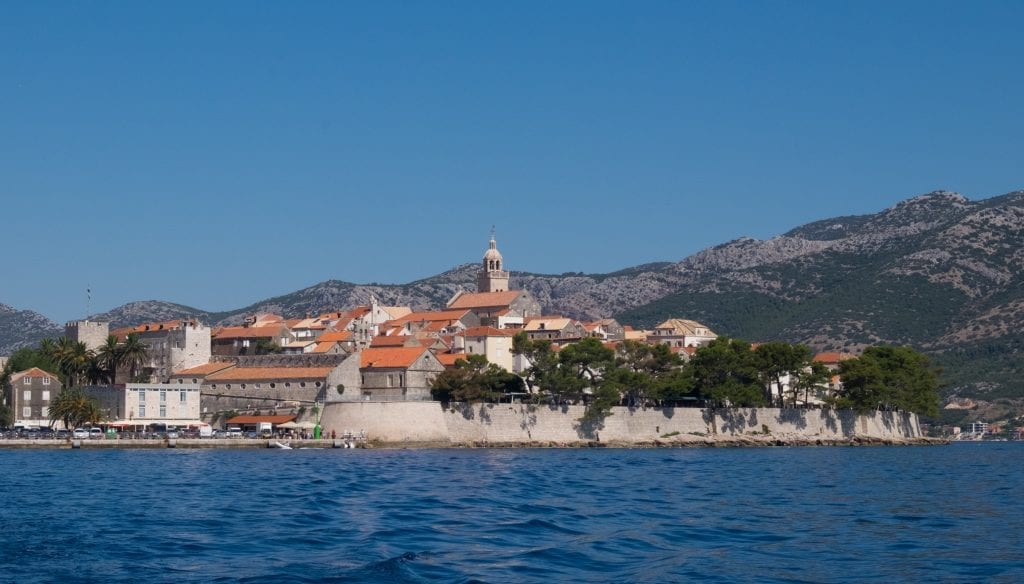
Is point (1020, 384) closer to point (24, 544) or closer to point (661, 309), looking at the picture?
point (661, 309)

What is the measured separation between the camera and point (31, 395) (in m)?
80.7

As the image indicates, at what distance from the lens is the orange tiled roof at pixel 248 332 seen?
95000 millimetres

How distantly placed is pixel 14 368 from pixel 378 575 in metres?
70.5

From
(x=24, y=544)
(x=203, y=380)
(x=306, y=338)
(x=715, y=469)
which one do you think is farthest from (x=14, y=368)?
(x=24, y=544)

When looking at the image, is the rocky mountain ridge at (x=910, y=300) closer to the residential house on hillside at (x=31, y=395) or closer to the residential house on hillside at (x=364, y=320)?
the residential house on hillside at (x=364, y=320)

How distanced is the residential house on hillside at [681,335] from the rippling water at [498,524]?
69.4 m

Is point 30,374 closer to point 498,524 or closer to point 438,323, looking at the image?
point 438,323

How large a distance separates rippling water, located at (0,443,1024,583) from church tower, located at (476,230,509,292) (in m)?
68.8

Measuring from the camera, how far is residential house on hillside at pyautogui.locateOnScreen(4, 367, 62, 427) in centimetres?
7981

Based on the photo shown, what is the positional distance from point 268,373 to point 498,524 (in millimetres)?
50767

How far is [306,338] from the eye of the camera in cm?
10425

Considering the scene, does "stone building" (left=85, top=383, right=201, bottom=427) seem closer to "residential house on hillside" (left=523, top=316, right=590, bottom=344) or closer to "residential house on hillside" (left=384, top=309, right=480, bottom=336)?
"residential house on hillside" (left=384, top=309, right=480, bottom=336)

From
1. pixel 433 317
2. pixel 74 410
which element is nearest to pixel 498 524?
pixel 74 410

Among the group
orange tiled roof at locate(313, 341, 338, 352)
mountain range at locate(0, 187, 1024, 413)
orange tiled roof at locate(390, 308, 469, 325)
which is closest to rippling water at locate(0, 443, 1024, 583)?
orange tiled roof at locate(313, 341, 338, 352)
